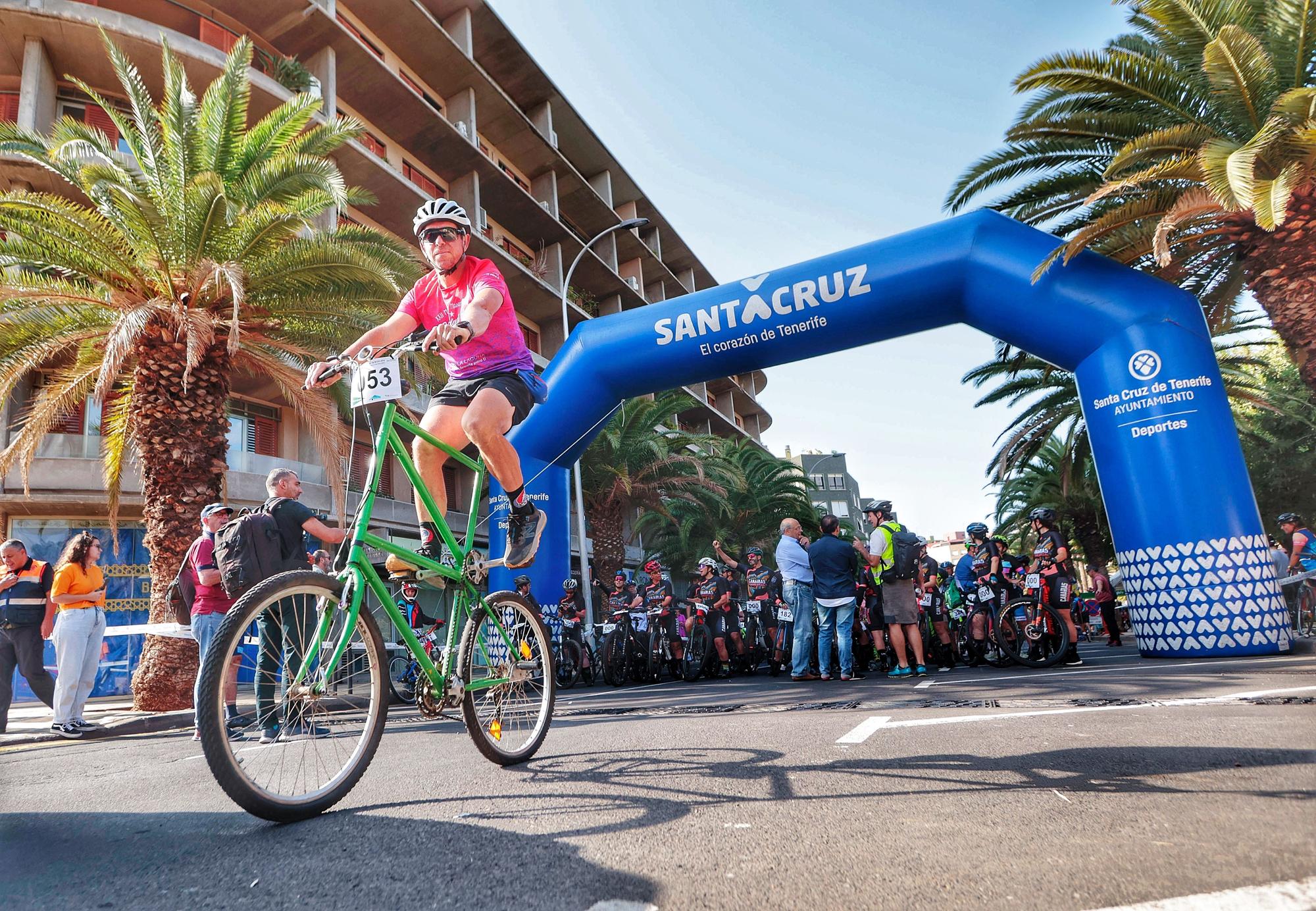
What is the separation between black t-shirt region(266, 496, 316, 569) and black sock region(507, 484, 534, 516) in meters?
3.22

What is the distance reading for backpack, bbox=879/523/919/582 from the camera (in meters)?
8.37

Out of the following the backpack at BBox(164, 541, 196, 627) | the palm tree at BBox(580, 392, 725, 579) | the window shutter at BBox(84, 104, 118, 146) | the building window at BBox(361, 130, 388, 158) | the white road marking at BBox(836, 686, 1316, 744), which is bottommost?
the white road marking at BBox(836, 686, 1316, 744)

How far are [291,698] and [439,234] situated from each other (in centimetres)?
215

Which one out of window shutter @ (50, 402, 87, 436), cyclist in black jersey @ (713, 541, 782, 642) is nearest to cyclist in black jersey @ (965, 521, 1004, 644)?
cyclist in black jersey @ (713, 541, 782, 642)

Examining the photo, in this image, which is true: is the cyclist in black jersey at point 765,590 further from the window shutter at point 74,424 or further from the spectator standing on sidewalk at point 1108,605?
the window shutter at point 74,424

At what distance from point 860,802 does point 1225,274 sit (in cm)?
1323

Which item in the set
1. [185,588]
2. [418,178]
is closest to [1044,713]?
[185,588]

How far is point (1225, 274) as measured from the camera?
39.8 feet

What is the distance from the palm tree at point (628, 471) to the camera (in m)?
21.9

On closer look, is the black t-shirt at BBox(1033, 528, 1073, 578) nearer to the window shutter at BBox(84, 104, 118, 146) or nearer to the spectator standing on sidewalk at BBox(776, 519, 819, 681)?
the spectator standing on sidewalk at BBox(776, 519, 819, 681)

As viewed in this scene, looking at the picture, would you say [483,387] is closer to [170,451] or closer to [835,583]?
[835,583]

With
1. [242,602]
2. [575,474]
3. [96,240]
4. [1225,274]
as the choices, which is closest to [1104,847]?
[242,602]

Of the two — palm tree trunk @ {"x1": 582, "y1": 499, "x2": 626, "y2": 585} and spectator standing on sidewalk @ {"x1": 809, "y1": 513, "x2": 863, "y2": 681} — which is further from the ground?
palm tree trunk @ {"x1": 582, "y1": 499, "x2": 626, "y2": 585}

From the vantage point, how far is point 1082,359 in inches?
351
